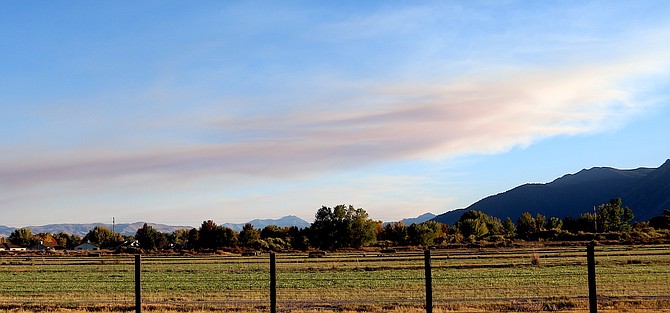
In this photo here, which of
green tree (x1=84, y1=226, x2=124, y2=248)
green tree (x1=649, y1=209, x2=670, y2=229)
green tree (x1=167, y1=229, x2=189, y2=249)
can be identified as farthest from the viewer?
green tree (x1=84, y1=226, x2=124, y2=248)

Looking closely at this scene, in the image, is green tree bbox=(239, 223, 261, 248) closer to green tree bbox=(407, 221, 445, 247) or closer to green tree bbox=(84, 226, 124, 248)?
green tree bbox=(407, 221, 445, 247)

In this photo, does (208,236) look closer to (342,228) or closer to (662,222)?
(342,228)

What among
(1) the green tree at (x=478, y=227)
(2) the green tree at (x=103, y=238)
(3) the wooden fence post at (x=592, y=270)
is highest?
(3) the wooden fence post at (x=592, y=270)

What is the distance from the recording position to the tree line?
109250 millimetres

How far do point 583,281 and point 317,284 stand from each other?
11844 mm

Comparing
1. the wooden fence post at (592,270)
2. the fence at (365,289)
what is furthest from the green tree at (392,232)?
the wooden fence post at (592,270)

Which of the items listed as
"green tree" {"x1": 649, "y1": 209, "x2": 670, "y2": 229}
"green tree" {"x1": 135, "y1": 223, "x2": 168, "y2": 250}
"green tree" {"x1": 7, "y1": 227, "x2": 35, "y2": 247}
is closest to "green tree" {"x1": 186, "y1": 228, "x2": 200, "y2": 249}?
"green tree" {"x1": 135, "y1": 223, "x2": 168, "y2": 250}

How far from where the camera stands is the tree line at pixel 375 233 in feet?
358

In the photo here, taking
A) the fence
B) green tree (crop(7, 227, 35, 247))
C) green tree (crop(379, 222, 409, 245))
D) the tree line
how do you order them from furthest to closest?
1. green tree (crop(7, 227, 35, 247))
2. green tree (crop(379, 222, 409, 245))
3. the tree line
4. the fence

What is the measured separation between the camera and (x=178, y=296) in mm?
28609

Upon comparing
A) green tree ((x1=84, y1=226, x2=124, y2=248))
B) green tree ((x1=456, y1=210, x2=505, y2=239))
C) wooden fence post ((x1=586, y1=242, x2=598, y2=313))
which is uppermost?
wooden fence post ((x1=586, y1=242, x2=598, y2=313))

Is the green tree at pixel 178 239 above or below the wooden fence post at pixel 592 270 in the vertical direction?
below

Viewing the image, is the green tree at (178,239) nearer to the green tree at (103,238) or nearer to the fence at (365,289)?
the green tree at (103,238)

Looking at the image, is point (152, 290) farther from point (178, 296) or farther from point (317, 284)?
point (317, 284)
